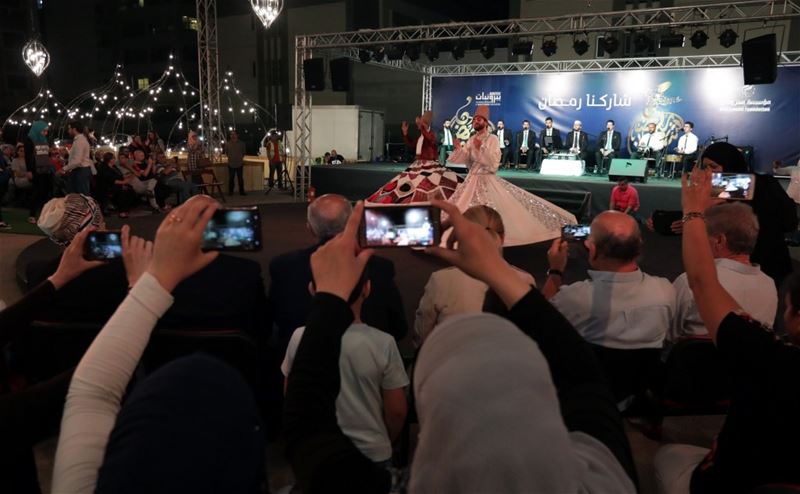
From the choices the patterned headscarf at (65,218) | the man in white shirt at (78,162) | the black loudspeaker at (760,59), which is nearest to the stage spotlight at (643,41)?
the black loudspeaker at (760,59)

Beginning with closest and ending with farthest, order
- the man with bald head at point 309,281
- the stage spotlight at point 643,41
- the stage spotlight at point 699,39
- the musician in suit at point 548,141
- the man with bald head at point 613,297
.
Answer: the man with bald head at point 613,297, the man with bald head at point 309,281, the stage spotlight at point 699,39, the stage spotlight at point 643,41, the musician in suit at point 548,141

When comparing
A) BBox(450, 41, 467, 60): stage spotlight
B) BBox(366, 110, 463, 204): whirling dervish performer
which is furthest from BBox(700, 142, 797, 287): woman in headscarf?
BBox(450, 41, 467, 60): stage spotlight

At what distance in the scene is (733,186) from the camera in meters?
2.20

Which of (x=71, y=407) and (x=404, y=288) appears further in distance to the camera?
(x=404, y=288)

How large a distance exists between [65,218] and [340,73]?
9409mm

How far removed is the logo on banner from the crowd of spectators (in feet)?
41.3

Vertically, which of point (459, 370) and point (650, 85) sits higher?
point (650, 85)

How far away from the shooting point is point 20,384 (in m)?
2.22

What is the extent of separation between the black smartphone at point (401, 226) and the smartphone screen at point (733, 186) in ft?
4.72

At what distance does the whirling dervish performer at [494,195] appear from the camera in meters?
6.15

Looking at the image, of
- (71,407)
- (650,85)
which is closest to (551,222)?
(71,407)

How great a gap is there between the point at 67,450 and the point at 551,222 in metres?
6.14

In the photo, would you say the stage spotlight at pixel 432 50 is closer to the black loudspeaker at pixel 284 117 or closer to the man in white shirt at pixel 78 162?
the black loudspeaker at pixel 284 117

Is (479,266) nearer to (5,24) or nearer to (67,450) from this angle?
(67,450)
